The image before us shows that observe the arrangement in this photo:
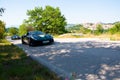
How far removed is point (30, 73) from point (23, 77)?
0.50 meters

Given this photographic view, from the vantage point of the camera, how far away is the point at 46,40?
18.2m

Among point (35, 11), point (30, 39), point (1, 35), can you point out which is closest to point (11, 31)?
point (35, 11)

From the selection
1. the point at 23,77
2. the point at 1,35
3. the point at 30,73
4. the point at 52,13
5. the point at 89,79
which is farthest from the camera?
the point at 52,13

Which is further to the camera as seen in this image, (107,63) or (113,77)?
(107,63)

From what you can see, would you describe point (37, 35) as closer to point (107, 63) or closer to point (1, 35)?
point (107, 63)

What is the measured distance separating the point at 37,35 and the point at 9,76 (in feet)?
40.2

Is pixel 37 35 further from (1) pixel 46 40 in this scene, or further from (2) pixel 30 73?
(2) pixel 30 73

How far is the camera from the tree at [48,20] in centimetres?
8450

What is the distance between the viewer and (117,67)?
23.6 ft

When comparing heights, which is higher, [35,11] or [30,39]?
[35,11]

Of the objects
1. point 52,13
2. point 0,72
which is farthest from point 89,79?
point 52,13

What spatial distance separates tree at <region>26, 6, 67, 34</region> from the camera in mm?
84500

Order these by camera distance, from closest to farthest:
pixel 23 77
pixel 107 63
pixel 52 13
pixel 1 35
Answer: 1. pixel 23 77
2. pixel 107 63
3. pixel 1 35
4. pixel 52 13

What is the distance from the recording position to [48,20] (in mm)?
86312
